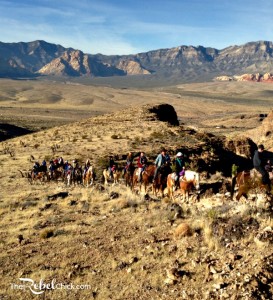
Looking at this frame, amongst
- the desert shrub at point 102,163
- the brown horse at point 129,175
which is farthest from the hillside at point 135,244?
the desert shrub at point 102,163

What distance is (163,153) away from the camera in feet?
69.3

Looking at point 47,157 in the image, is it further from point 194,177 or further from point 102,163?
point 194,177

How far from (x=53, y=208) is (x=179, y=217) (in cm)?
646

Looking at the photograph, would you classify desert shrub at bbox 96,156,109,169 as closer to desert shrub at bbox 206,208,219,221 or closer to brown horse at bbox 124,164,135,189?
brown horse at bbox 124,164,135,189

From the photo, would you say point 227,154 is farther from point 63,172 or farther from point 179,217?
point 179,217

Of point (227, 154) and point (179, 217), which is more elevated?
point (179, 217)

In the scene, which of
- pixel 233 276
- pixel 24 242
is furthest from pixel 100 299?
pixel 24 242

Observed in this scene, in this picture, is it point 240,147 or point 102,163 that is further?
point 240,147

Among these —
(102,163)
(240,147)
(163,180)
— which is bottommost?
(240,147)

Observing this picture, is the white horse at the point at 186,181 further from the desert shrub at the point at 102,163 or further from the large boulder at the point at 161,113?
the large boulder at the point at 161,113

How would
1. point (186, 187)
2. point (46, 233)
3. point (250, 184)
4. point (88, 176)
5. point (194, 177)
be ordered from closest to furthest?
point (46, 233) < point (250, 184) < point (186, 187) < point (194, 177) < point (88, 176)

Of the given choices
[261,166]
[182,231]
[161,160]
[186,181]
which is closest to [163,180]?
[161,160]

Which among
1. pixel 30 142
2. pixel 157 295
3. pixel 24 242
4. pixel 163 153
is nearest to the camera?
pixel 157 295

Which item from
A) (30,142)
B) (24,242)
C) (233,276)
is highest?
(233,276)
